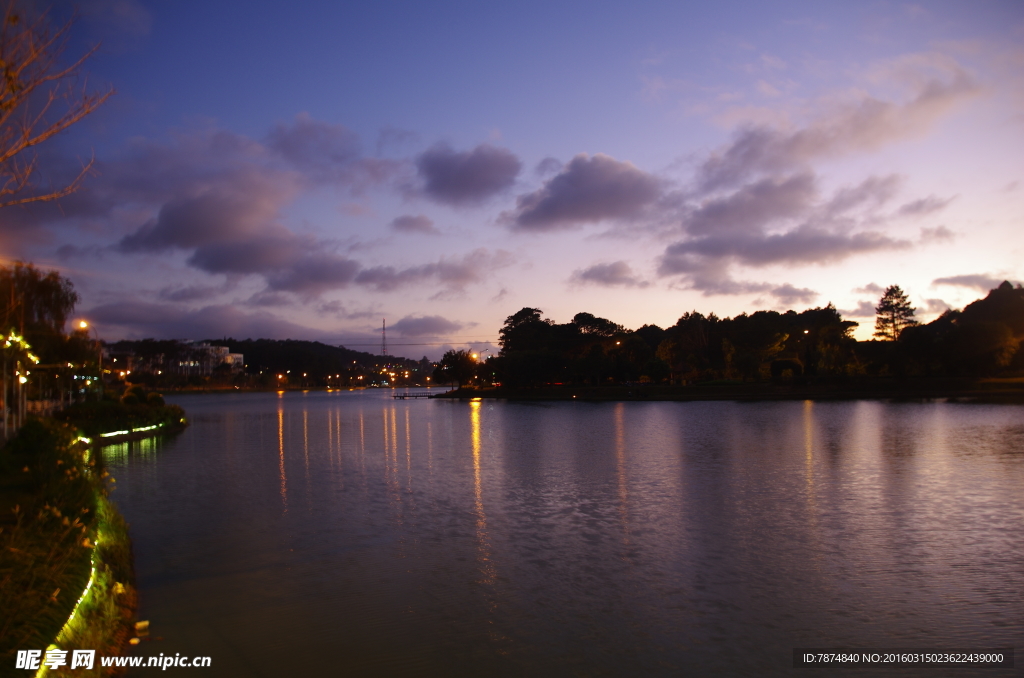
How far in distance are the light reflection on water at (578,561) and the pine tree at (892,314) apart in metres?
76.4

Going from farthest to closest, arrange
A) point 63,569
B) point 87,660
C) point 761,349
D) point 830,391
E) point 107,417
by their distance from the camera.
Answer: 1. point 761,349
2. point 830,391
3. point 107,417
4. point 63,569
5. point 87,660

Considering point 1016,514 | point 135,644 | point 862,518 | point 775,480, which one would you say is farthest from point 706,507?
point 135,644

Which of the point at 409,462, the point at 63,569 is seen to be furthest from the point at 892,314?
the point at 63,569

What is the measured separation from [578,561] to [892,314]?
296 ft

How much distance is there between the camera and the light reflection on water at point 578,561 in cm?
589

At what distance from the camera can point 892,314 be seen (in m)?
85.1

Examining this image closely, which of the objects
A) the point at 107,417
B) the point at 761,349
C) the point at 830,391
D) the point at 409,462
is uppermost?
the point at 761,349

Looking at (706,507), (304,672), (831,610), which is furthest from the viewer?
(706,507)

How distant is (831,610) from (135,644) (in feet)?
21.2

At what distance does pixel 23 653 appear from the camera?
4.55 m

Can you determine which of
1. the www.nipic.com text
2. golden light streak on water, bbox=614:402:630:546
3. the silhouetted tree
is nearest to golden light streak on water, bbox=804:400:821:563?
golden light streak on water, bbox=614:402:630:546

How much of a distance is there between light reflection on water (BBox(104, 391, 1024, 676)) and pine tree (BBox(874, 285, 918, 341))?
76.4 metres

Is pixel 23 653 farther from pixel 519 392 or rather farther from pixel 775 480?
pixel 519 392

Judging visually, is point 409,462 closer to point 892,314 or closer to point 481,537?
point 481,537
